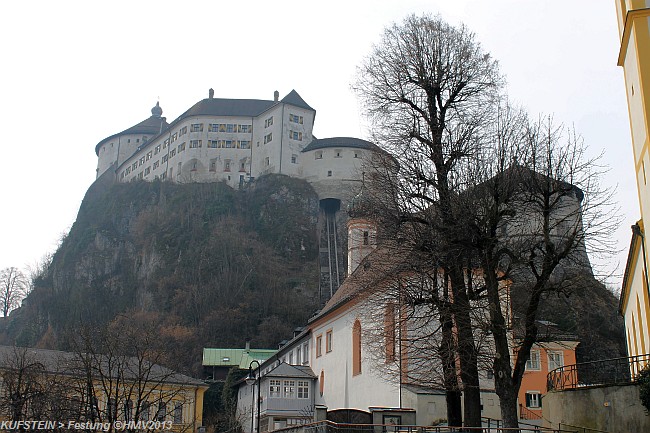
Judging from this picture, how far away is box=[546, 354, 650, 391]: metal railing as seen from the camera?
15680 mm

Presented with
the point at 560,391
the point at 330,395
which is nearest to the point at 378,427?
the point at 560,391

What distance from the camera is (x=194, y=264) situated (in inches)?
3465

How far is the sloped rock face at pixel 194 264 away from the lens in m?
79.8

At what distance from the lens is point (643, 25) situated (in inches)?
653

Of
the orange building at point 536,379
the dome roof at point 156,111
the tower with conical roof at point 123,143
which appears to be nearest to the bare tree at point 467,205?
the orange building at point 536,379

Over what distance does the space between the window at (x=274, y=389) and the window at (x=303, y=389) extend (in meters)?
1.24

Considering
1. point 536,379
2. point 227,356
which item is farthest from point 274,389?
point 227,356

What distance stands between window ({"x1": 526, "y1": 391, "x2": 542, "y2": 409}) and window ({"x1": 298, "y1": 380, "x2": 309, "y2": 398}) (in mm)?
13178

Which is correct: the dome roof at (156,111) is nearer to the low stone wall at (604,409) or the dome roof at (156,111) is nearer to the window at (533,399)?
the window at (533,399)

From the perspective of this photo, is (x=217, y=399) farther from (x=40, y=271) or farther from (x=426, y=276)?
(x=40, y=271)

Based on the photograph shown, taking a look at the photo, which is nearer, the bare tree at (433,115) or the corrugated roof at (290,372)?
the bare tree at (433,115)

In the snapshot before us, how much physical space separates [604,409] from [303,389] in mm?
29130

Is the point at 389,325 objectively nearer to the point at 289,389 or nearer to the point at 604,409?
the point at 604,409

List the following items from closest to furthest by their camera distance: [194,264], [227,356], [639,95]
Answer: [639,95], [227,356], [194,264]
